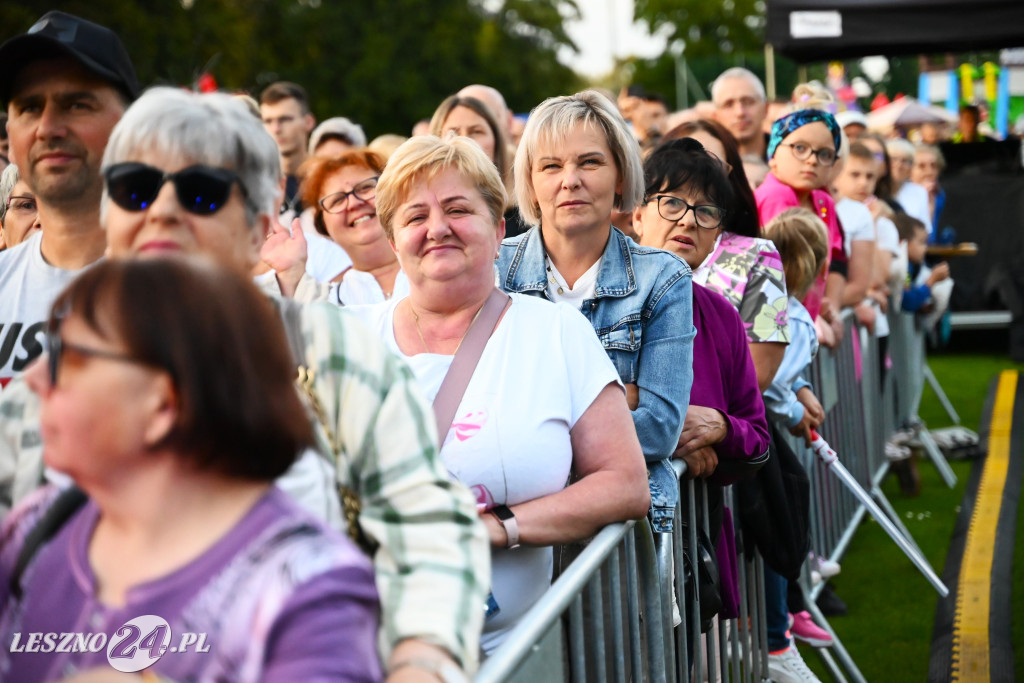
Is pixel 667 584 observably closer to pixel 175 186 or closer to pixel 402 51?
pixel 175 186

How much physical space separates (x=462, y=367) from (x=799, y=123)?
145 inches

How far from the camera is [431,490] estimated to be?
1706 mm

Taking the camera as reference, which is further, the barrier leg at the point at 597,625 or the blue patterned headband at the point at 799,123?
the blue patterned headband at the point at 799,123

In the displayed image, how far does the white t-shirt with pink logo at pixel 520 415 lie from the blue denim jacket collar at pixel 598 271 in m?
0.61

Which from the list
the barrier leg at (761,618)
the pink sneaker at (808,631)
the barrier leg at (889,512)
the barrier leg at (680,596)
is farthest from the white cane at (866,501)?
the barrier leg at (680,596)

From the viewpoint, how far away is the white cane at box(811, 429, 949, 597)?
4.97m

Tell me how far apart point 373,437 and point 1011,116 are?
29.6 m

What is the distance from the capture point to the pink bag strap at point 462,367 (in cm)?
257

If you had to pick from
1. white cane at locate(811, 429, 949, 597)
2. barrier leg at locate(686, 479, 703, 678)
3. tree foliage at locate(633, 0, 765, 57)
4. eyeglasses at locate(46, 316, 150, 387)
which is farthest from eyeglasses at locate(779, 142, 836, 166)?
tree foliage at locate(633, 0, 765, 57)

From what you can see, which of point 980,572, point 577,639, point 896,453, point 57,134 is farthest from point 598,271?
point 896,453

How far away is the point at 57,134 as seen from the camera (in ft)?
8.25

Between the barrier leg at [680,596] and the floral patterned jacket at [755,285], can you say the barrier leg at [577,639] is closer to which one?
the barrier leg at [680,596]

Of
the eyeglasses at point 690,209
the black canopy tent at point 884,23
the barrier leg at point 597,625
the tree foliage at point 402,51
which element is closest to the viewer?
the barrier leg at point 597,625

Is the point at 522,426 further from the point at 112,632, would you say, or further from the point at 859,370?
the point at 859,370
